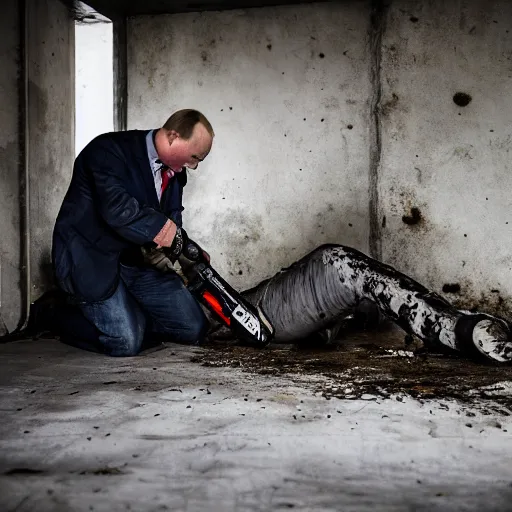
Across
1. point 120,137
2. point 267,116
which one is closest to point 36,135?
point 120,137

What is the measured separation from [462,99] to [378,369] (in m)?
1.83

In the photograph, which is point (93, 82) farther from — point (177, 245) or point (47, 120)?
point (177, 245)

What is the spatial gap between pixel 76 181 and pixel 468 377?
176cm

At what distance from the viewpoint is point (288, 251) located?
3.69 metres

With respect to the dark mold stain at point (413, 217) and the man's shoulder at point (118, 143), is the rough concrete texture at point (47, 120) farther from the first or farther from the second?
the dark mold stain at point (413, 217)

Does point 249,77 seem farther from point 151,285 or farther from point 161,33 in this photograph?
point 151,285

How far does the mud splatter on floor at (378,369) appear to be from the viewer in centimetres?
193

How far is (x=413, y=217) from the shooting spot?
352 cm

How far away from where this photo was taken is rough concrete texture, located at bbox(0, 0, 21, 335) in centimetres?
303

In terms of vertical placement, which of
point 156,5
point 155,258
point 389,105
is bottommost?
point 155,258

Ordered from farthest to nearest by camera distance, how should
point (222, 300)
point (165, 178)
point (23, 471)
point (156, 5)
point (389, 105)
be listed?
point (156, 5)
point (389, 105)
point (165, 178)
point (222, 300)
point (23, 471)

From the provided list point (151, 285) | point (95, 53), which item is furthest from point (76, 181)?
point (95, 53)

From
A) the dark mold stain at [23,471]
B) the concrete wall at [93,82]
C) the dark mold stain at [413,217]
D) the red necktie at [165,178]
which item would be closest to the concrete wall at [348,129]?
the dark mold stain at [413,217]

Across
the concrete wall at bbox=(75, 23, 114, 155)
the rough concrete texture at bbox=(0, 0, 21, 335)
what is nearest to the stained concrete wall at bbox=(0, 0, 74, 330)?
the rough concrete texture at bbox=(0, 0, 21, 335)
